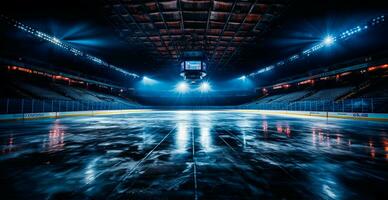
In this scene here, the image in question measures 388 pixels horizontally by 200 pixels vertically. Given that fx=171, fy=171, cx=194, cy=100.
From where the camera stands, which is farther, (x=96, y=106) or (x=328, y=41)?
(x=96, y=106)

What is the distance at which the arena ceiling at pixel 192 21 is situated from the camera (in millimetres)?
12273

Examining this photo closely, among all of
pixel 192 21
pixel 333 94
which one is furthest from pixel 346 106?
pixel 192 21

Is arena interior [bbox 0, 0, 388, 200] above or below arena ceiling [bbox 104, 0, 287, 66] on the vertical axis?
below

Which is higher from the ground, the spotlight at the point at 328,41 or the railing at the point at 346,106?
the spotlight at the point at 328,41

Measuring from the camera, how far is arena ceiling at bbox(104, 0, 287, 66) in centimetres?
1227

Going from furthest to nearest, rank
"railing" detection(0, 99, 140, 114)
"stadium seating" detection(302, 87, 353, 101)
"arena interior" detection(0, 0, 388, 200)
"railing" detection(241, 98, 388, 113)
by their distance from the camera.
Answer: "stadium seating" detection(302, 87, 353, 101) < "railing" detection(241, 98, 388, 113) < "railing" detection(0, 99, 140, 114) < "arena interior" detection(0, 0, 388, 200)

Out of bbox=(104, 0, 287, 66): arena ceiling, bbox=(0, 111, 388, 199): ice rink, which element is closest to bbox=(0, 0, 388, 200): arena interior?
bbox=(0, 111, 388, 199): ice rink

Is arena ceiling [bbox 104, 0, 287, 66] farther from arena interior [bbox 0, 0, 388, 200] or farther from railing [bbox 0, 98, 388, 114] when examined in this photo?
railing [bbox 0, 98, 388, 114]

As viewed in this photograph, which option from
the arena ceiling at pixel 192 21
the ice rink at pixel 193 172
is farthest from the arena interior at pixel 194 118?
the arena ceiling at pixel 192 21

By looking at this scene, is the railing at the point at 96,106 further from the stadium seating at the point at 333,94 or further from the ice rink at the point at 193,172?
the ice rink at the point at 193,172

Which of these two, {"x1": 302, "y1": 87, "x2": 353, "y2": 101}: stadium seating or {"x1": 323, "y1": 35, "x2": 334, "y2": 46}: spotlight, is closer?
{"x1": 323, "y1": 35, "x2": 334, "y2": 46}: spotlight

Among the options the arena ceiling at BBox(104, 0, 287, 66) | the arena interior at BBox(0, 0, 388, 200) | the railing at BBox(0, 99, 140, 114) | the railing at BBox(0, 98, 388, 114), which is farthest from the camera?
the railing at BBox(0, 98, 388, 114)

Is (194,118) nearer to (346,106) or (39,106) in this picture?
(39,106)

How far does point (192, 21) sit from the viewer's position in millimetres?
14477
